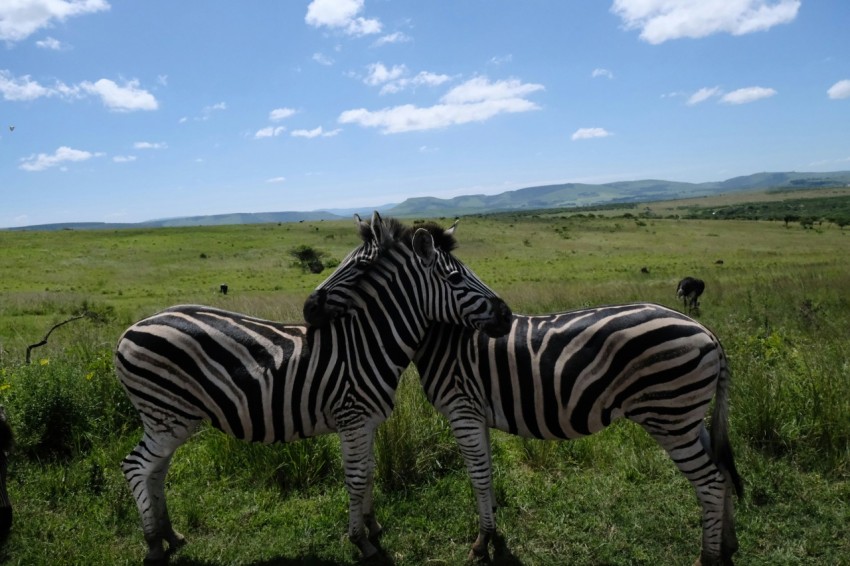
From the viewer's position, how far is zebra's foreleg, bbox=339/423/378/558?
4184 millimetres

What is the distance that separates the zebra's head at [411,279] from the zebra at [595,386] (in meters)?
0.37

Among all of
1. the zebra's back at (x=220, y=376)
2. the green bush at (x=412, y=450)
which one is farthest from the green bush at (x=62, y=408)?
the green bush at (x=412, y=450)

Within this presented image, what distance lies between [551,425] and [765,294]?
1457 centimetres

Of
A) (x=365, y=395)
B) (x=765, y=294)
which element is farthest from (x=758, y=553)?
(x=765, y=294)

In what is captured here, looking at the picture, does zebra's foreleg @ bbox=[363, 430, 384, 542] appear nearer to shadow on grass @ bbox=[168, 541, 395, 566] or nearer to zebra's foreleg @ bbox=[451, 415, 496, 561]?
shadow on grass @ bbox=[168, 541, 395, 566]

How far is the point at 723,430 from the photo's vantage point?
4.01 m

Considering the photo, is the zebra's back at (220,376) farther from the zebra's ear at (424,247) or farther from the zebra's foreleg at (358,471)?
the zebra's ear at (424,247)

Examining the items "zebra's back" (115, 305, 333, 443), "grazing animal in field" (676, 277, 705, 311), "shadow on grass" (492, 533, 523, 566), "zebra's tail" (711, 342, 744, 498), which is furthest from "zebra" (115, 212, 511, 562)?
"grazing animal in field" (676, 277, 705, 311)

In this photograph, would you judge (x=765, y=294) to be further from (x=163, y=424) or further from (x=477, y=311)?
(x=163, y=424)

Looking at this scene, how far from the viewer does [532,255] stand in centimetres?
5650

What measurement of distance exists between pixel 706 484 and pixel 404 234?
3077 mm

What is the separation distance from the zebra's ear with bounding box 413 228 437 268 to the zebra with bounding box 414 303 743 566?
0.67 meters

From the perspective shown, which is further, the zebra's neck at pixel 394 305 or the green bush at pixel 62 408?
the green bush at pixel 62 408

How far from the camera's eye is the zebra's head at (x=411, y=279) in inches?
163
